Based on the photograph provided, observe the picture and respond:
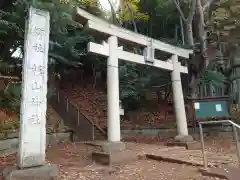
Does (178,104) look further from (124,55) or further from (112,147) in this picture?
(112,147)

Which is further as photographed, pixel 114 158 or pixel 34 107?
pixel 114 158

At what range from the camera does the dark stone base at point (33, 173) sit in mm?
4477

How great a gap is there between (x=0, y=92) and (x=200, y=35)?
8721 millimetres

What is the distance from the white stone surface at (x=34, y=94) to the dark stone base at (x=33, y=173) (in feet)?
0.36

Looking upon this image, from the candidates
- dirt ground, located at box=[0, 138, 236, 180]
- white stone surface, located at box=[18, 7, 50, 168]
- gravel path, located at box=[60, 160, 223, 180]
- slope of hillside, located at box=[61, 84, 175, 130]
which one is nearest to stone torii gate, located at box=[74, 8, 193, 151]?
dirt ground, located at box=[0, 138, 236, 180]

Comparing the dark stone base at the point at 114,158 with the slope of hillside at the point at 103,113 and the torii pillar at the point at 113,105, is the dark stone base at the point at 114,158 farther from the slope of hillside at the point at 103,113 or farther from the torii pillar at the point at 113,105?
the slope of hillside at the point at 103,113

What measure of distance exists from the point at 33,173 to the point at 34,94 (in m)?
1.49

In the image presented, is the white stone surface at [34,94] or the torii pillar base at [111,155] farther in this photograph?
the torii pillar base at [111,155]

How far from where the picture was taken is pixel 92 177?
5273 millimetres

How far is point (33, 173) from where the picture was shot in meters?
4.65

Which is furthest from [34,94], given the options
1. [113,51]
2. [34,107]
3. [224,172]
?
[224,172]

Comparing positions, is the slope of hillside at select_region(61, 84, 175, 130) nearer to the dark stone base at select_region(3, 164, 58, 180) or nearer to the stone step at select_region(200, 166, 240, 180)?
the dark stone base at select_region(3, 164, 58, 180)

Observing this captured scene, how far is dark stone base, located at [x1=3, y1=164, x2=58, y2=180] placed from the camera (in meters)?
4.48

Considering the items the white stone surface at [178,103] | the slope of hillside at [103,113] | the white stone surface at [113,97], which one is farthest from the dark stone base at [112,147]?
the slope of hillside at [103,113]
